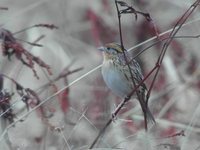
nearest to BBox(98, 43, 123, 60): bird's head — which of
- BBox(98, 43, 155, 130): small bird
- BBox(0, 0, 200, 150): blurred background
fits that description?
BBox(98, 43, 155, 130): small bird

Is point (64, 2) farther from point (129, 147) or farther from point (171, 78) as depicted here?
point (129, 147)

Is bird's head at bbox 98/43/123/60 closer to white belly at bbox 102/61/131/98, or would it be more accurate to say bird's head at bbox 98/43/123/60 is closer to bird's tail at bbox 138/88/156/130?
white belly at bbox 102/61/131/98

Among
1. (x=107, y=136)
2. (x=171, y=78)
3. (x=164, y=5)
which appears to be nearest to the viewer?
(x=107, y=136)

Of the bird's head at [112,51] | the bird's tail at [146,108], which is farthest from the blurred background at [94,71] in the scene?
the bird's tail at [146,108]

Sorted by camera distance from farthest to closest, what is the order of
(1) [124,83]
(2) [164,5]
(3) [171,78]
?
1. (2) [164,5]
2. (3) [171,78]
3. (1) [124,83]

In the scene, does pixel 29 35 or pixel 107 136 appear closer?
pixel 107 136

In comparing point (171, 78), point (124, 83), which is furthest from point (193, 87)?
point (124, 83)

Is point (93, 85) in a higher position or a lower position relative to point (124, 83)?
lower

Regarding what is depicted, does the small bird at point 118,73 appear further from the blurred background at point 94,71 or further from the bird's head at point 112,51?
the blurred background at point 94,71
